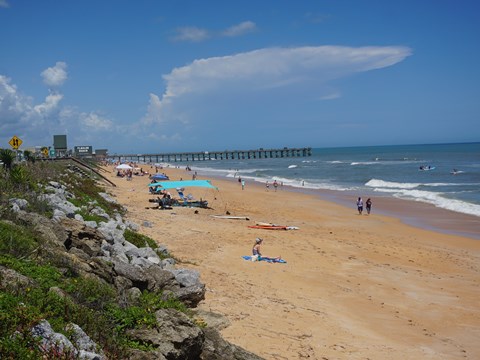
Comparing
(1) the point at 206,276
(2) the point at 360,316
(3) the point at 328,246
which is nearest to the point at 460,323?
(2) the point at 360,316

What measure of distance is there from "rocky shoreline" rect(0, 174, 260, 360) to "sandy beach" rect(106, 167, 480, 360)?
33.2 inches

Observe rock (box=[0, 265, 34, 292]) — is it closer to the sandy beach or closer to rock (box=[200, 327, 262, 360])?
rock (box=[200, 327, 262, 360])

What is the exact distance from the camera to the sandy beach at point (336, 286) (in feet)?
26.5

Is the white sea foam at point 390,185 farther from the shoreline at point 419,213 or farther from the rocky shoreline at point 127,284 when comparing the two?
the rocky shoreline at point 127,284

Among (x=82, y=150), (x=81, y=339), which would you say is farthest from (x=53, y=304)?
(x=82, y=150)

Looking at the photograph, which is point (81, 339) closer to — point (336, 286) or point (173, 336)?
point (173, 336)

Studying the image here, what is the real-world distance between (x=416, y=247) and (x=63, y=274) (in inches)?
584

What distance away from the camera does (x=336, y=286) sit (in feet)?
38.0

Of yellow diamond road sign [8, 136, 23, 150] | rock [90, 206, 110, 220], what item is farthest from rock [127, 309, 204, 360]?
yellow diamond road sign [8, 136, 23, 150]

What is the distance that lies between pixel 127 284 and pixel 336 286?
6094 mm

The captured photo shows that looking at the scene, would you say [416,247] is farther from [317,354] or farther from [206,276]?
[317,354]

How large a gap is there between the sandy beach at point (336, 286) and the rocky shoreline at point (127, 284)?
0.84m

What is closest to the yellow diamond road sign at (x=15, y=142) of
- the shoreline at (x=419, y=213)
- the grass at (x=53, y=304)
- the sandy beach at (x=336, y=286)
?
the sandy beach at (x=336, y=286)

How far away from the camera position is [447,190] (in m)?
37.4
